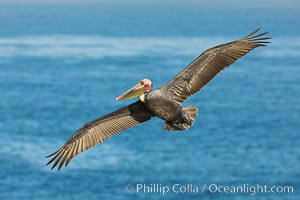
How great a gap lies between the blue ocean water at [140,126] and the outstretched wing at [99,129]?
4931cm

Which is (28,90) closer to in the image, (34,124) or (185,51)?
(34,124)

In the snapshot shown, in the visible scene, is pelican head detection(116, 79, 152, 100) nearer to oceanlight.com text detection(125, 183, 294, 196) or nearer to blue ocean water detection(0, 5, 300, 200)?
blue ocean water detection(0, 5, 300, 200)

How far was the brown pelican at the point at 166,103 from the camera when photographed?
1401cm

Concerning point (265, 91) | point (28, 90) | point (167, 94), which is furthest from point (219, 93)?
point (167, 94)

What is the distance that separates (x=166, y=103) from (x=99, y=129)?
165cm

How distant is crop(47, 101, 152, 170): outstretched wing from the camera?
1482 cm

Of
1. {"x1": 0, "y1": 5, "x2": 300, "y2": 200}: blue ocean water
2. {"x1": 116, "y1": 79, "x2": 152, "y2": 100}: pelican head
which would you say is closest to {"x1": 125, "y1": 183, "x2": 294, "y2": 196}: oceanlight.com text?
{"x1": 0, "y1": 5, "x2": 300, "y2": 200}: blue ocean water

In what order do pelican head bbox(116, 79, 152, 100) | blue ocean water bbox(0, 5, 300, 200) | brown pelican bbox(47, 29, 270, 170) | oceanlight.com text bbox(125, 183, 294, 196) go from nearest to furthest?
brown pelican bbox(47, 29, 270, 170), pelican head bbox(116, 79, 152, 100), oceanlight.com text bbox(125, 183, 294, 196), blue ocean water bbox(0, 5, 300, 200)

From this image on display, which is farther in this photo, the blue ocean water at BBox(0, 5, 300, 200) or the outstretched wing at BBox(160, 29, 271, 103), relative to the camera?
the blue ocean water at BBox(0, 5, 300, 200)

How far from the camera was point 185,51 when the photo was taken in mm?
131875

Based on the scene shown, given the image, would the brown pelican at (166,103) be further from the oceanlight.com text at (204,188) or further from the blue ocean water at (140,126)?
the oceanlight.com text at (204,188)

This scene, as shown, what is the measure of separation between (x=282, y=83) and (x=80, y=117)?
30797 mm

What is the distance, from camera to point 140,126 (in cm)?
9319

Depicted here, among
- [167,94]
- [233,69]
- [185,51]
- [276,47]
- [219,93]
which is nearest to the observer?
[167,94]
